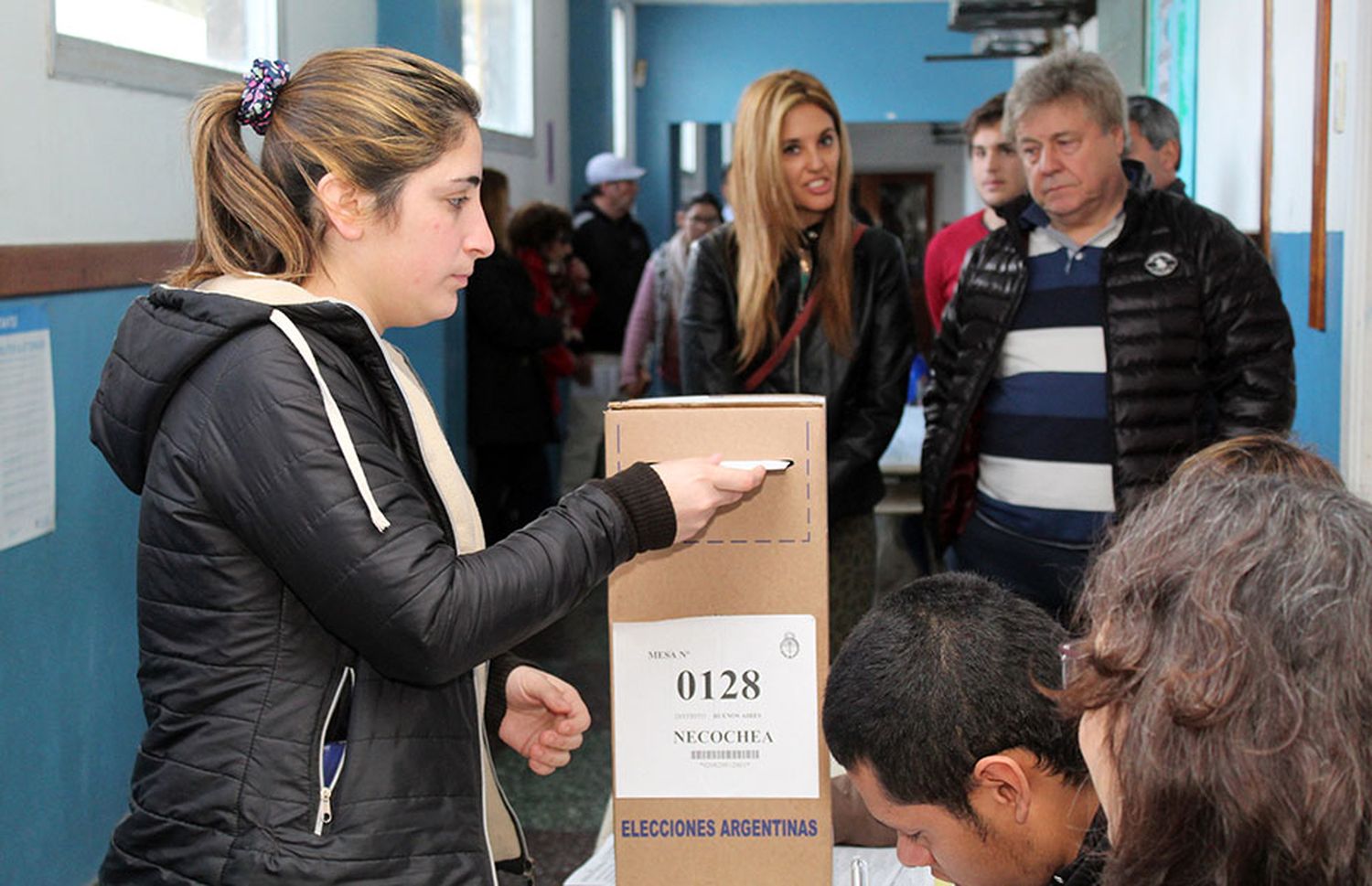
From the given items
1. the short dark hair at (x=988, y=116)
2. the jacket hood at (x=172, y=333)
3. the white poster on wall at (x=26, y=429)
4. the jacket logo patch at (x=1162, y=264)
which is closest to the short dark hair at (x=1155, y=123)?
the short dark hair at (x=988, y=116)

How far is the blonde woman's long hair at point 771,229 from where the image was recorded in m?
2.64

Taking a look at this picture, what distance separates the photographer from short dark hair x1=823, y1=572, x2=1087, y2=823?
Result: 50.8 inches

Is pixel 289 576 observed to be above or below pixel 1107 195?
below

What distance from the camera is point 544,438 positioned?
559cm

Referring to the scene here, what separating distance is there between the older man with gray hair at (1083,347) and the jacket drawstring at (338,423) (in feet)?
4.72

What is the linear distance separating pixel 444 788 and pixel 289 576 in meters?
0.24

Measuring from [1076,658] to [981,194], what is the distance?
3095mm

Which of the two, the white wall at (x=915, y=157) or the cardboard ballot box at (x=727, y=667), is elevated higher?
the white wall at (x=915, y=157)

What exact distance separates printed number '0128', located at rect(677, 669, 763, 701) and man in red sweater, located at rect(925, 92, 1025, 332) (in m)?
2.28

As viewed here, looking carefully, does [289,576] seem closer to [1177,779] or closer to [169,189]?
[1177,779]

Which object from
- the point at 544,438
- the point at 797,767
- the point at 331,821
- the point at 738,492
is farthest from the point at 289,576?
the point at 544,438

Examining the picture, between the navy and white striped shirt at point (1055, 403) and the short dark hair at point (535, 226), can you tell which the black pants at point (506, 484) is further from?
the navy and white striped shirt at point (1055, 403)

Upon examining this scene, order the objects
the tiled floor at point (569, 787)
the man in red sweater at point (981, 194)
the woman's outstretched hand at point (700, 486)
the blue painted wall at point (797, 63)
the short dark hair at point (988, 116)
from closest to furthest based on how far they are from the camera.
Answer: the woman's outstretched hand at point (700, 486) → the tiled floor at point (569, 787) → the man in red sweater at point (981, 194) → the short dark hair at point (988, 116) → the blue painted wall at point (797, 63)

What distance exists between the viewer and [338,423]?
1214 mm
